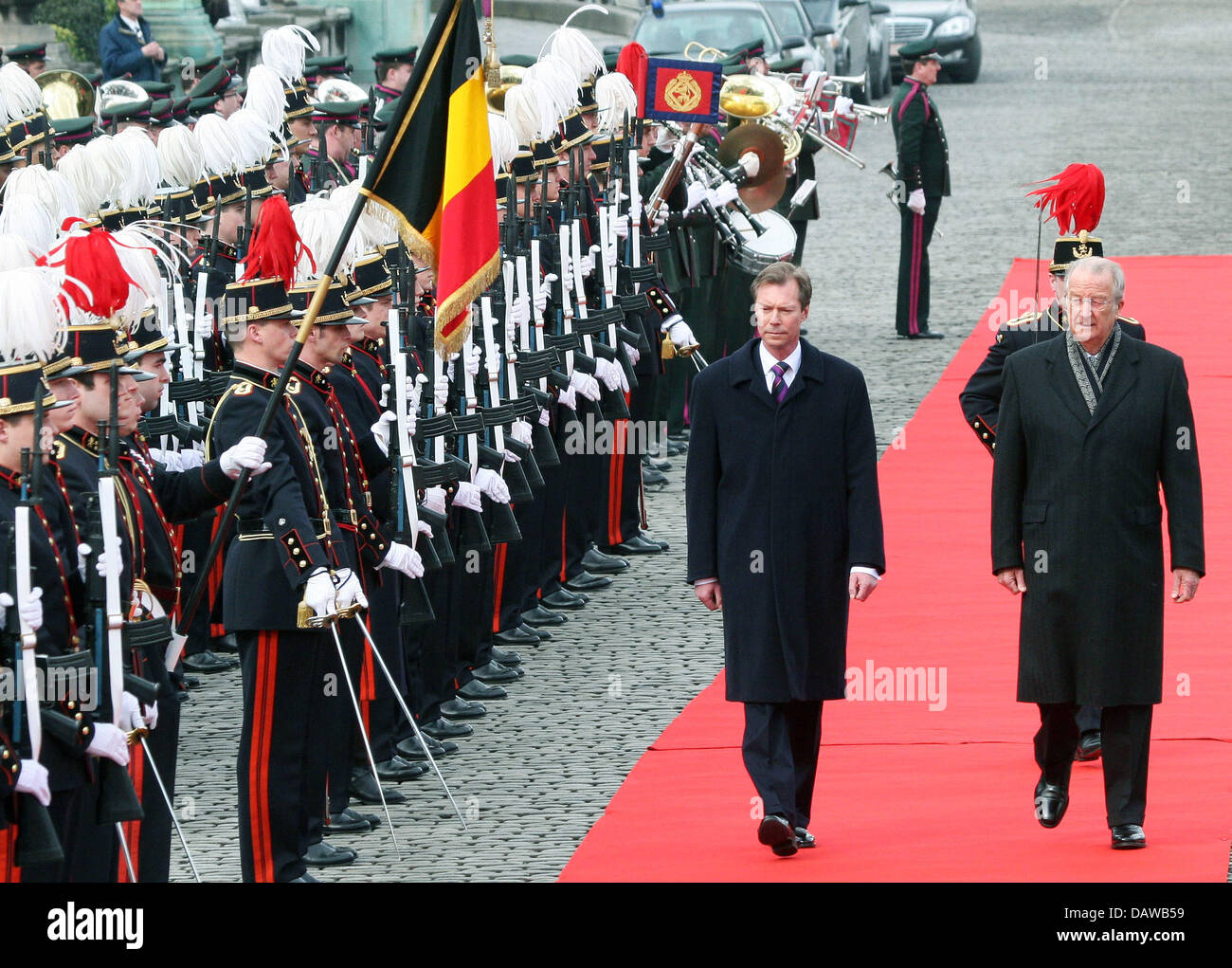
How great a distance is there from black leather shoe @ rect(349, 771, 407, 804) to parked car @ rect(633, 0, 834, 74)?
17628 millimetres

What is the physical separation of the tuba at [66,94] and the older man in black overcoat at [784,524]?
7.17 meters

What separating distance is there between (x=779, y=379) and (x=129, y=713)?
2393 millimetres

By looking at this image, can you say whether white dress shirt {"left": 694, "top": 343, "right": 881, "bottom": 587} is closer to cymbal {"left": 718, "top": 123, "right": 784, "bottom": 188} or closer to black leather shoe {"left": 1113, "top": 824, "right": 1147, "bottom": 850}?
black leather shoe {"left": 1113, "top": 824, "right": 1147, "bottom": 850}

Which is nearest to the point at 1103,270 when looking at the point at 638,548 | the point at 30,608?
the point at 30,608

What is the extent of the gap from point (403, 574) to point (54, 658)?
269 centimetres

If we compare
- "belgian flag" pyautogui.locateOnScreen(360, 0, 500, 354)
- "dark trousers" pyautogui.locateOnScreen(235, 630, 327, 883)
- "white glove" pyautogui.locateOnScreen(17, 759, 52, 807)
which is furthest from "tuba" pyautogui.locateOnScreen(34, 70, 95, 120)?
"white glove" pyautogui.locateOnScreen(17, 759, 52, 807)

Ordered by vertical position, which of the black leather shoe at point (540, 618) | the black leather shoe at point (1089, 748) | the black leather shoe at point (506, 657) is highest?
the black leather shoe at point (1089, 748)

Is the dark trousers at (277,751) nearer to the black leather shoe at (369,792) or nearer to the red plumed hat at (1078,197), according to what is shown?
the black leather shoe at (369,792)

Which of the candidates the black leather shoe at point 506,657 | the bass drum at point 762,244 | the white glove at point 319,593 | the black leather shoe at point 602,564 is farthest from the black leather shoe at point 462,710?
the bass drum at point 762,244

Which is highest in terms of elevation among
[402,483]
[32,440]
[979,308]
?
[32,440]

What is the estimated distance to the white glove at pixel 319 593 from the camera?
23.9 ft
